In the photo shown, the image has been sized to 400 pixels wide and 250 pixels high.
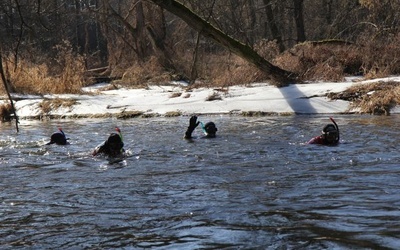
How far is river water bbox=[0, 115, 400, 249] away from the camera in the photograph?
4988 millimetres

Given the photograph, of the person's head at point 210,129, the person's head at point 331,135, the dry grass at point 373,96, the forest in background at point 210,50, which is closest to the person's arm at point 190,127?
the person's head at point 210,129

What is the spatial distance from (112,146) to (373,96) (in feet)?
24.8

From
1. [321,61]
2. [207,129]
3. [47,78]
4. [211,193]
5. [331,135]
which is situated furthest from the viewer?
[47,78]

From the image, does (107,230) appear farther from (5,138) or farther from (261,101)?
(261,101)

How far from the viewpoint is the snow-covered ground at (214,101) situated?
15523mm

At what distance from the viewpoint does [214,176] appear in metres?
7.73

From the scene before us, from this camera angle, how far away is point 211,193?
21.8 ft

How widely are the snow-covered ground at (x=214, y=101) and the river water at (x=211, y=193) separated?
11.9 feet

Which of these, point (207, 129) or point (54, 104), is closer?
point (207, 129)

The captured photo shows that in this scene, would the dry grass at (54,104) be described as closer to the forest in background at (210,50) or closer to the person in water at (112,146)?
the forest in background at (210,50)

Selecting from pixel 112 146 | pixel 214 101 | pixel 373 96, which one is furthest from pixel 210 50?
pixel 112 146

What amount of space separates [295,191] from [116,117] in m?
11.0

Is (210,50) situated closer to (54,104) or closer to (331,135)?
(54,104)

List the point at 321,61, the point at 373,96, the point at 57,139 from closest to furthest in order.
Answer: the point at 57,139 < the point at 373,96 < the point at 321,61
